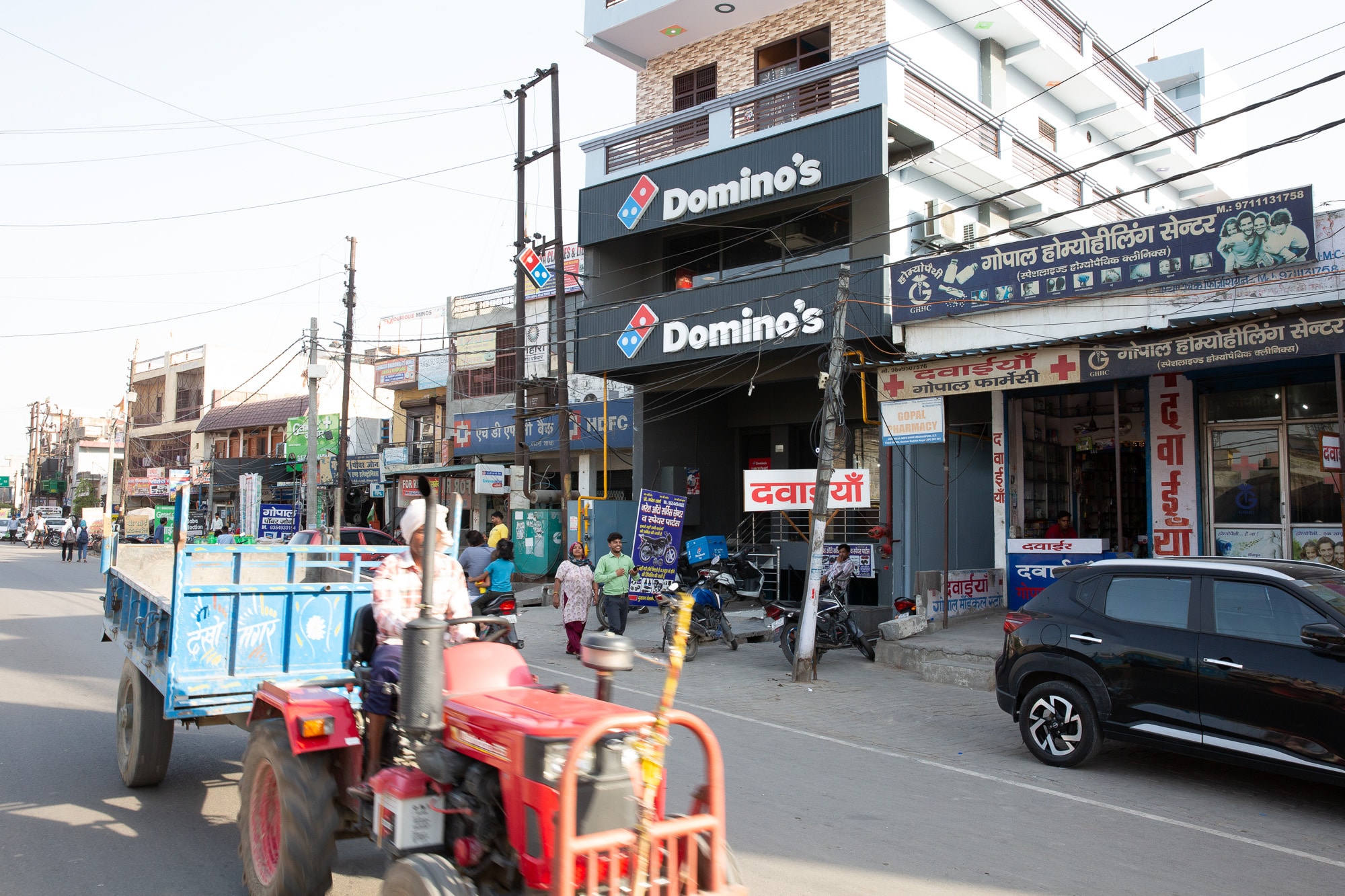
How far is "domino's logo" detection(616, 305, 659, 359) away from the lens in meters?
20.0

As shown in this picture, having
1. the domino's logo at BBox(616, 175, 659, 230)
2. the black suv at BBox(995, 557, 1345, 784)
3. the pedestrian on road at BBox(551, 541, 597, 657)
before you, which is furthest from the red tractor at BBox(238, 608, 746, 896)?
the domino's logo at BBox(616, 175, 659, 230)

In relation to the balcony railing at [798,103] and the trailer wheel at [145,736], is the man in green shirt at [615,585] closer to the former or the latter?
the trailer wheel at [145,736]

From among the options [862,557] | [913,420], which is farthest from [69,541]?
[913,420]

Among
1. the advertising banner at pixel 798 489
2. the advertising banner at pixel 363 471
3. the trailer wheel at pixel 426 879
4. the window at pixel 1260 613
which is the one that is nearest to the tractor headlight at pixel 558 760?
the trailer wheel at pixel 426 879

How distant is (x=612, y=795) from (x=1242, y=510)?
13573 millimetres

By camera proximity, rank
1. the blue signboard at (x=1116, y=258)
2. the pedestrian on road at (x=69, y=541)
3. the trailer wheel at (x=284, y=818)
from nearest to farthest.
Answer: the trailer wheel at (x=284, y=818) → the blue signboard at (x=1116, y=258) → the pedestrian on road at (x=69, y=541)

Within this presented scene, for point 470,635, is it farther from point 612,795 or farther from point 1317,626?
point 1317,626

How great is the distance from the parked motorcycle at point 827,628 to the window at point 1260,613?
6.38 m

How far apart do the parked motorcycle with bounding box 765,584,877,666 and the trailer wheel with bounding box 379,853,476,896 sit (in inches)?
388

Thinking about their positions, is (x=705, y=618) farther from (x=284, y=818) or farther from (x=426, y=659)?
(x=426, y=659)

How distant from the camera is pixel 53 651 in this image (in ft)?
40.1

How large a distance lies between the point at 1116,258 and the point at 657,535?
33.2 ft

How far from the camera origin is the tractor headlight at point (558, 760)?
125 inches

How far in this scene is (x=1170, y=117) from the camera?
30375 millimetres
